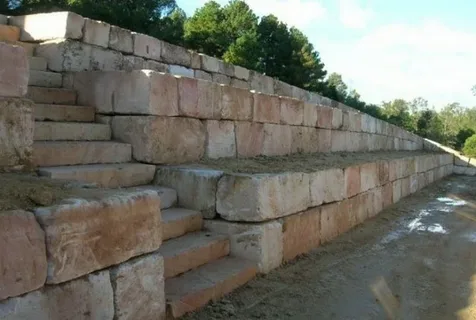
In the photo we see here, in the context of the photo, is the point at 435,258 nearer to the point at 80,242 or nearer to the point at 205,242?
the point at 205,242

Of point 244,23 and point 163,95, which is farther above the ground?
point 244,23

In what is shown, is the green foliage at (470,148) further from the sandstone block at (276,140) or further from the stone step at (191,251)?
the stone step at (191,251)

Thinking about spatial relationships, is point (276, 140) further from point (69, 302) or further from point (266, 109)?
point (69, 302)

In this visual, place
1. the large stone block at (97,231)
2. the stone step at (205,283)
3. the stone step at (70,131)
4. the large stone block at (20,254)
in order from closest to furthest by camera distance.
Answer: the large stone block at (20,254) → the large stone block at (97,231) → the stone step at (205,283) → the stone step at (70,131)

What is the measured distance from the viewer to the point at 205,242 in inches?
151

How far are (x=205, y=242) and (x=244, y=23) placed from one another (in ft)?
72.6

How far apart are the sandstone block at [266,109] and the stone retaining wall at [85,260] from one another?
11.0ft

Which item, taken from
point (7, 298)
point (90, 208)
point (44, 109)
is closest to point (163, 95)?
point (44, 109)

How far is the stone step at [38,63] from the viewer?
16.7 feet

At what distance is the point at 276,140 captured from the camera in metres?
6.52

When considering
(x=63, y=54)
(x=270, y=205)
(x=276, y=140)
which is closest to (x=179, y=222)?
(x=270, y=205)

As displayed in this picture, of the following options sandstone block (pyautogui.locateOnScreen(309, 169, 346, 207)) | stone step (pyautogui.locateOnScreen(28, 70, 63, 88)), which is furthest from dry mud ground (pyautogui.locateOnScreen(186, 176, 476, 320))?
stone step (pyautogui.locateOnScreen(28, 70, 63, 88))

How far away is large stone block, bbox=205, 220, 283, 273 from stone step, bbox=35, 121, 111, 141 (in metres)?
1.34

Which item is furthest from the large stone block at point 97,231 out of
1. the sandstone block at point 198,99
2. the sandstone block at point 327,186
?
the sandstone block at point 327,186
